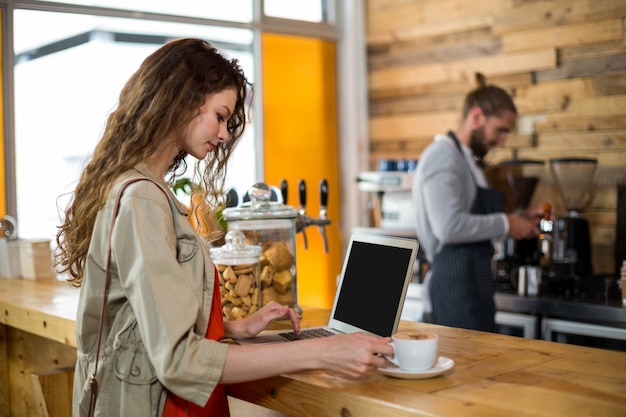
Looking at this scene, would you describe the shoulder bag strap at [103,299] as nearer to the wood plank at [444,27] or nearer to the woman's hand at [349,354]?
the woman's hand at [349,354]

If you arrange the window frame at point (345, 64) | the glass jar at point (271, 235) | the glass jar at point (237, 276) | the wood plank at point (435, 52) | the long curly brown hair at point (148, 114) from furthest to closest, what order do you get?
the window frame at point (345, 64) → the wood plank at point (435, 52) → the glass jar at point (271, 235) → the glass jar at point (237, 276) → the long curly brown hair at point (148, 114)

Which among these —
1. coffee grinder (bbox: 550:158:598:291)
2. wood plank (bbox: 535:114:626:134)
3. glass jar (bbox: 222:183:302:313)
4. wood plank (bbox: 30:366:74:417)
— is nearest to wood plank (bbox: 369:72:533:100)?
wood plank (bbox: 535:114:626:134)

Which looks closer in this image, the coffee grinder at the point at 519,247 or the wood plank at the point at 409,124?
the coffee grinder at the point at 519,247

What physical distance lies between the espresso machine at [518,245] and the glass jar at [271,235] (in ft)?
4.63

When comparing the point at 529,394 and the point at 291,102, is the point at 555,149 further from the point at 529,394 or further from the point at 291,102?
the point at 529,394

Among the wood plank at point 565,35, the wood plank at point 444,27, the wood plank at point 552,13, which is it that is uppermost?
the wood plank at point 444,27

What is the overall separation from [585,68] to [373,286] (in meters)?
2.57

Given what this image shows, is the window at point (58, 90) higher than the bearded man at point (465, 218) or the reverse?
higher

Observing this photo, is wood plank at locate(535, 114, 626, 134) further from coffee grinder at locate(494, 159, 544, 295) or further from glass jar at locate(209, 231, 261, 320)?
glass jar at locate(209, 231, 261, 320)

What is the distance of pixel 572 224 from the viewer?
357cm

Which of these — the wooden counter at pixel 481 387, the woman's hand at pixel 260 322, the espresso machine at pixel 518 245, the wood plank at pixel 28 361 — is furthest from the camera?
the espresso machine at pixel 518 245

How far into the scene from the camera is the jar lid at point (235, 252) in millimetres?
2115

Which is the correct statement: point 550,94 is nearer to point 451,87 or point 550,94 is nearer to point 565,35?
point 565,35

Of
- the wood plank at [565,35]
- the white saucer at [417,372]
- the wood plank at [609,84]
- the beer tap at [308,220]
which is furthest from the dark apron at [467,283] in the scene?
the white saucer at [417,372]
